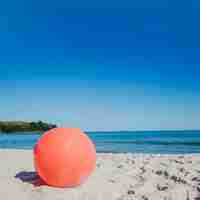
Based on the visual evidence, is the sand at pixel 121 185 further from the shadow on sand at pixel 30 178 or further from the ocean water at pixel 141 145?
the ocean water at pixel 141 145

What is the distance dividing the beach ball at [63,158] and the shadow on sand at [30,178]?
26 cm

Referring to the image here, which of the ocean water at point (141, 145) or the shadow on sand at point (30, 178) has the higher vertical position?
the shadow on sand at point (30, 178)

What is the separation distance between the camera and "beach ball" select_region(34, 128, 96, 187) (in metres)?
4.82

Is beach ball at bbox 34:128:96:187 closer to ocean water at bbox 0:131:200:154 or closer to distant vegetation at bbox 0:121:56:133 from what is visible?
ocean water at bbox 0:131:200:154

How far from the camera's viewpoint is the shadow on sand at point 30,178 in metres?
5.32

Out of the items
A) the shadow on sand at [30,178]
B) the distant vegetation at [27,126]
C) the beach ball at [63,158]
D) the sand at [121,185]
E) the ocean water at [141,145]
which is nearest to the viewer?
the sand at [121,185]

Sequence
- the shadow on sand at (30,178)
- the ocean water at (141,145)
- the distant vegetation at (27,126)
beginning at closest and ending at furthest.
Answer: the shadow on sand at (30,178) → the ocean water at (141,145) → the distant vegetation at (27,126)

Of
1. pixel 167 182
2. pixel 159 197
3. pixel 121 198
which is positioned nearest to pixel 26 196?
pixel 121 198

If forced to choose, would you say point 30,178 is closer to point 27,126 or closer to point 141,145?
point 141,145

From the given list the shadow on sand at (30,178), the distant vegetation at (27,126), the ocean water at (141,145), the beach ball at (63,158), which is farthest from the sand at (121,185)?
the distant vegetation at (27,126)

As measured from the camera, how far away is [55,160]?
4812 mm

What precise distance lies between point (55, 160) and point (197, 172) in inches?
103

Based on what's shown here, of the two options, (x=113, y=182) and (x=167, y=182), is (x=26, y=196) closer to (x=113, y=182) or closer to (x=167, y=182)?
(x=113, y=182)

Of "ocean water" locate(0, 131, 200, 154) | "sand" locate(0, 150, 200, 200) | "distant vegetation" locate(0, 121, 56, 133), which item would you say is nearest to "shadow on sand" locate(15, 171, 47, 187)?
"sand" locate(0, 150, 200, 200)
